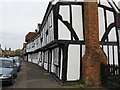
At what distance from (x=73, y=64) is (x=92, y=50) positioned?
1.44 m

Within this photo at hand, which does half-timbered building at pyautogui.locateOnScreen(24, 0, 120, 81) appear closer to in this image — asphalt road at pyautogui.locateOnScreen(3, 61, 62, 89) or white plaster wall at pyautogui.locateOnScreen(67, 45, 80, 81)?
white plaster wall at pyautogui.locateOnScreen(67, 45, 80, 81)

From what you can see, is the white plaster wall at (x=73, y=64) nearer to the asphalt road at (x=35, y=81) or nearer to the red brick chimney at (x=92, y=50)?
the red brick chimney at (x=92, y=50)

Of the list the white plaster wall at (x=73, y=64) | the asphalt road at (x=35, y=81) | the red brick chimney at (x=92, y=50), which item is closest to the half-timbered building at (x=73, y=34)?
the white plaster wall at (x=73, y=64)

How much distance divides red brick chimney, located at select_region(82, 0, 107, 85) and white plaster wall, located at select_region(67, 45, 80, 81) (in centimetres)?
42

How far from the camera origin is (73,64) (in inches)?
575

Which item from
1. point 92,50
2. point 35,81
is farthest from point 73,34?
point 35,81

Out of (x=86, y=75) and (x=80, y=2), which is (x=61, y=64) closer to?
(x=86, y=75)

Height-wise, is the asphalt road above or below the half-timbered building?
below

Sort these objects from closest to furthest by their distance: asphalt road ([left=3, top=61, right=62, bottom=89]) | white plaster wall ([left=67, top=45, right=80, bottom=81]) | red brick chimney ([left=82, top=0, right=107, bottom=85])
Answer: asphalt road ([left=3, top=61, right=62, bottom=89])
red brick chimney ([left=82, top=0, right=107, bottom=85])
white plaster wall ([left=67, top=45, right=80, bottom=81])

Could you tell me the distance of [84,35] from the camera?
14.9 m

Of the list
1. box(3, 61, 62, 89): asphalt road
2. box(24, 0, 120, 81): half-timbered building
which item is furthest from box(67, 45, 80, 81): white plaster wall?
box(3, 61, 62, 89): asphalt road

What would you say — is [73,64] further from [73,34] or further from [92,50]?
[73,34]

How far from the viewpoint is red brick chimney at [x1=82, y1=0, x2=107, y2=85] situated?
45.8 feet

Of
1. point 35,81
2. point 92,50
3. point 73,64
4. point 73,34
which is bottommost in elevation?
point 35,81
